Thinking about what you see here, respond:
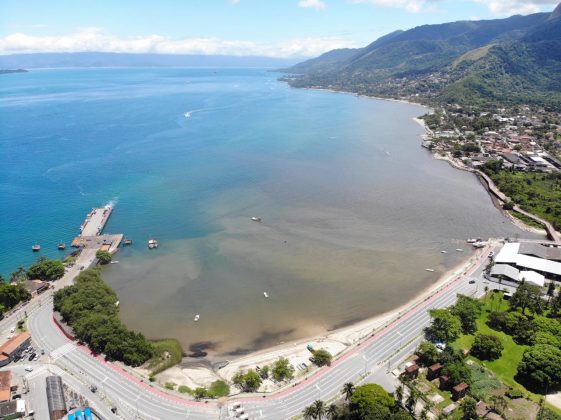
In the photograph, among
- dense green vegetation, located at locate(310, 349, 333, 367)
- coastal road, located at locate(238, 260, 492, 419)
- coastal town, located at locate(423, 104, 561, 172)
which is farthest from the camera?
coastal town, located at locate(423, 104, 561, 172)

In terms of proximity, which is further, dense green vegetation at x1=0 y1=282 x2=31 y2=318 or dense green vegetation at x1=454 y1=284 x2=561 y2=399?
dense green vegetation at x1=0 y1=282 x2=31 y2=318

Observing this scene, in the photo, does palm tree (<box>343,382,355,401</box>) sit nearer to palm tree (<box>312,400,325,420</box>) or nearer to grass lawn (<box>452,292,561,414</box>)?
palm tree (<box>312,400,325,420</box>)

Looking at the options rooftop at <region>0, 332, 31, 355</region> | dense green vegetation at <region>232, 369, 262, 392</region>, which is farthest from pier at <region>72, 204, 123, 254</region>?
dense green vegetation at <region>232, 369, 262, 392</region>

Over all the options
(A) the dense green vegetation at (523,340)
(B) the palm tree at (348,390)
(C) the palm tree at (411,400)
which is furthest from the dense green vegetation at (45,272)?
(A) the dense green vegetation at (523,340)

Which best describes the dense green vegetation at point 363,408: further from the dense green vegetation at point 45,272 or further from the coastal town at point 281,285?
the dense green vegetation at point 45,272

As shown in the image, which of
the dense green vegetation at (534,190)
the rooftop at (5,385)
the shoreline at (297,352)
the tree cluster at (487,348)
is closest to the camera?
the rooftop at (5,385)

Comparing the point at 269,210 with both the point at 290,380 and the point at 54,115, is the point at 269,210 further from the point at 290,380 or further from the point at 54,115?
the point at 54,115

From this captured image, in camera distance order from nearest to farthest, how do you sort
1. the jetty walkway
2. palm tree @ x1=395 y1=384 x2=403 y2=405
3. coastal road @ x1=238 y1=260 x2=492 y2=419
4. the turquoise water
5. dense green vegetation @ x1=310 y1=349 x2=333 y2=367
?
1. palm tree @ x1=395 y1=384 x2=403 y2=405
2. coastal road @ x1=238 y1=260 x2=492 y2=419
3. dense green vegetation @ x1=310 y1=349 x2=333 y2=367
4. the turquoise water
5. the jetty walkway
